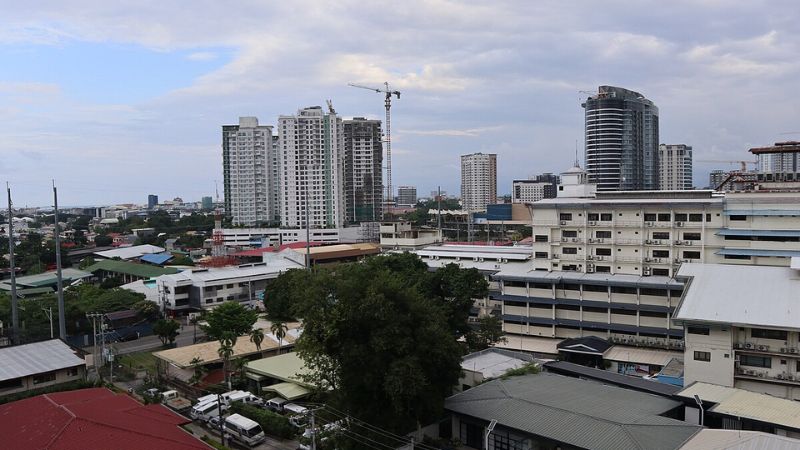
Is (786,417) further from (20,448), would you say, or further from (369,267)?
(20,448)

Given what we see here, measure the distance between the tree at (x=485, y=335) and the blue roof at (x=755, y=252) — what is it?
11199mm

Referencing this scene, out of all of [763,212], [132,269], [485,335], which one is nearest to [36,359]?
[485,335]

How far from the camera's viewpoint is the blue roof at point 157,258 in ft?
198

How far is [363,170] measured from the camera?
295ft

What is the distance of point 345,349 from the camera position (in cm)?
1638

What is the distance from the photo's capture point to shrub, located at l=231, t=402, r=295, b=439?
19016 millimetres

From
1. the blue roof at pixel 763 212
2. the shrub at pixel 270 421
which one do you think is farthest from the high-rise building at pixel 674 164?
the shrub at pixel 270 421

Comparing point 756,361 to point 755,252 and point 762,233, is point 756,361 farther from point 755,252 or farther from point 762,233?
point 762,233

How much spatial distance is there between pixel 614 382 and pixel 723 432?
19.4ft

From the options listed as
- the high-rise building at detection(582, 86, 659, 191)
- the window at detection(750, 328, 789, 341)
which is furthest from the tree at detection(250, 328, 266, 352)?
the high-rise building at detection(582, 86, 659, 191)

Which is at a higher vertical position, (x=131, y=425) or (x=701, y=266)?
(x=701, y=266)

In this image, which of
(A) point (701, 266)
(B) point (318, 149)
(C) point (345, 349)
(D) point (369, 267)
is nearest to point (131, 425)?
(C) point (345, 349)

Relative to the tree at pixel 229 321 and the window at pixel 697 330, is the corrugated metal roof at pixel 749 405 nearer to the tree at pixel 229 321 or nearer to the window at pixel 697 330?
the window at pixel 697 330

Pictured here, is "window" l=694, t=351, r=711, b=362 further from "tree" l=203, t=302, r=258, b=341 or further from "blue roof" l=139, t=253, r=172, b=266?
"blue roof" l=139, t=253, r=172, b=266
